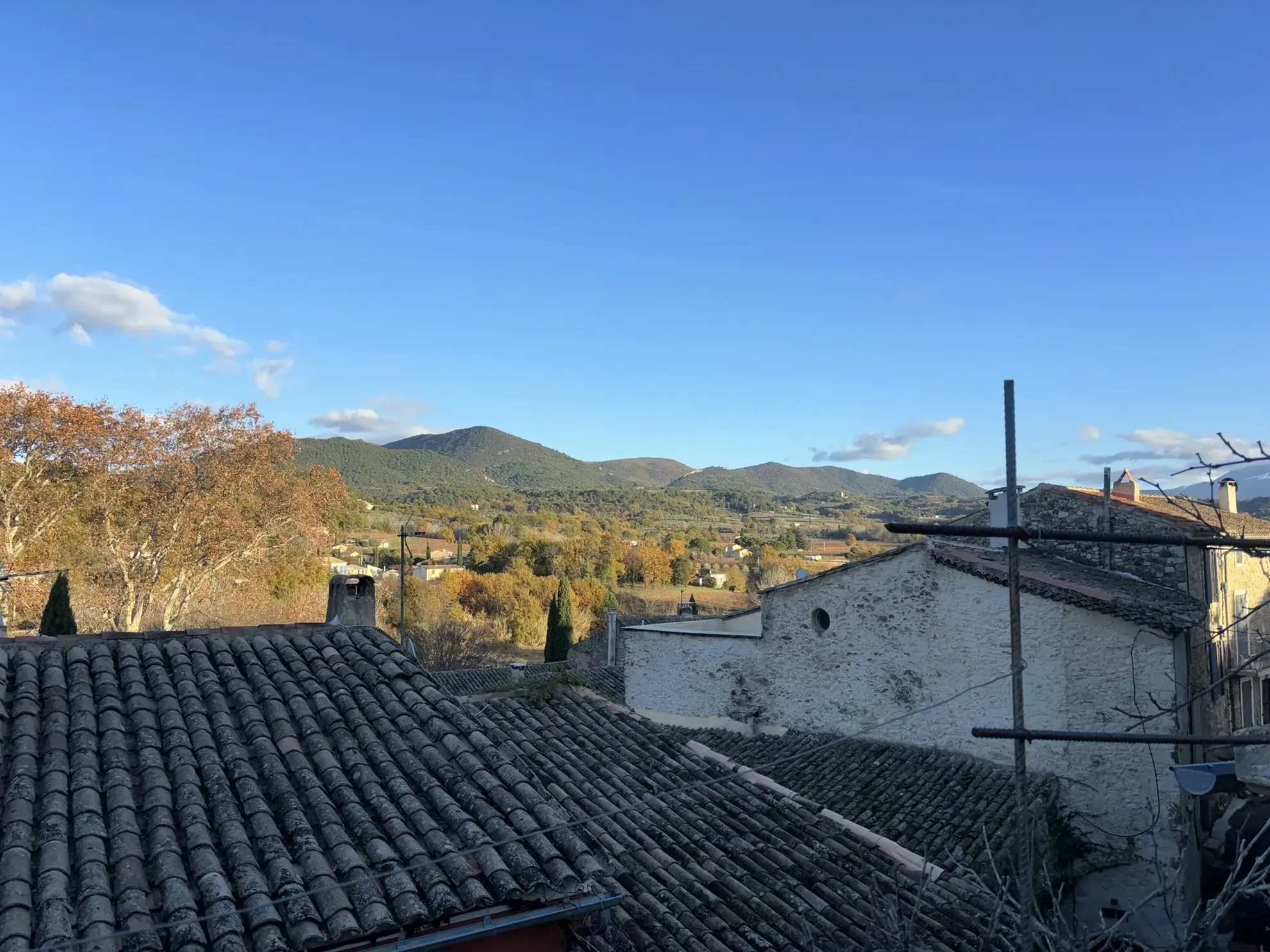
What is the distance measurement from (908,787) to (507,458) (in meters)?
126

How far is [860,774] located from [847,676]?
1891mm

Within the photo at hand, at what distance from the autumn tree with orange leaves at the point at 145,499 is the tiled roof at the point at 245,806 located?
2422 centimetres

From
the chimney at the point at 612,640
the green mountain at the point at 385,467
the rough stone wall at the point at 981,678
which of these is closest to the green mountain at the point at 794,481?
the green mountain at the point at 385,467

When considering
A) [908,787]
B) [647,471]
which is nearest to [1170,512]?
[908,787]

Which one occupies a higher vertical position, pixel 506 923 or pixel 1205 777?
pixel 1205 777

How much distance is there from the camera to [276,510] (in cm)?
3025

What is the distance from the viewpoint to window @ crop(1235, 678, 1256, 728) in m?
13.9

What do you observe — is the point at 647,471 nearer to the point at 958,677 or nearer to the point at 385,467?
the point at 385,467

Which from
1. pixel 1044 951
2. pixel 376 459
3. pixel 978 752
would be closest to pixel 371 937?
pixel 1044 951

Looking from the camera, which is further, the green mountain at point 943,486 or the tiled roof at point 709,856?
the green mountain at point 943,486

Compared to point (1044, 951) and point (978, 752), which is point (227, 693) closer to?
point (1044, 951)

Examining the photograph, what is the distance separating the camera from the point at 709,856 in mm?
7148

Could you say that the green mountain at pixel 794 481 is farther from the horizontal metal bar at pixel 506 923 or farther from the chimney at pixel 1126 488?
the horizontal metal bar at pixel 506 923

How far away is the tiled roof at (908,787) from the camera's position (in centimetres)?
948
